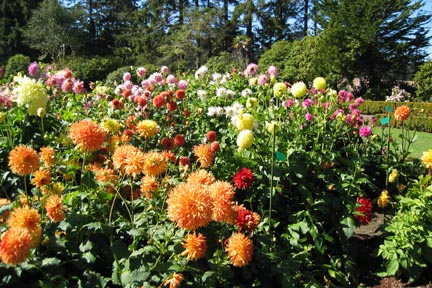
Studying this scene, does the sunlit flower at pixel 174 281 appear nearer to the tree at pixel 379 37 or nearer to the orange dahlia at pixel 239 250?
the orange dahlia at pixel 239 250

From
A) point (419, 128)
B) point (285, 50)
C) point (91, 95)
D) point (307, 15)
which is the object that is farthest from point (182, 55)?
point (91, 95)

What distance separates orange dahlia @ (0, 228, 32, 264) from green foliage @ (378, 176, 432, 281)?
2114 millimetres

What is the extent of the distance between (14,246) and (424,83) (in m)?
19.3

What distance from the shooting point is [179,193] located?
1256mm

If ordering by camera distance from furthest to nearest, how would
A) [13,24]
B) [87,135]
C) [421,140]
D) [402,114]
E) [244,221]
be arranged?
[13,24] → [421,140] → [402,114] → [244,221] → [87,135]

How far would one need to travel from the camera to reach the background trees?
21.1 m

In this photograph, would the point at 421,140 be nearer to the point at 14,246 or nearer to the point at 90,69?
the point at 14,246

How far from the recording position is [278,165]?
8.36 feet

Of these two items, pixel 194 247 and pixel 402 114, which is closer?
pixel 194 247

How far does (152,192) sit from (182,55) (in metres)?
26.8

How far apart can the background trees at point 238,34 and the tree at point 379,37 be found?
0.05 meters

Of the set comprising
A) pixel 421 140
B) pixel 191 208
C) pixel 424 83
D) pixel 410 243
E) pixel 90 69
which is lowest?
pixel 421 140

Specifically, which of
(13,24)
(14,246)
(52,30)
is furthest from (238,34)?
(14,246)

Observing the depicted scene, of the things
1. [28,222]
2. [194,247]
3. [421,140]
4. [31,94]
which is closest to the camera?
[28,222]
